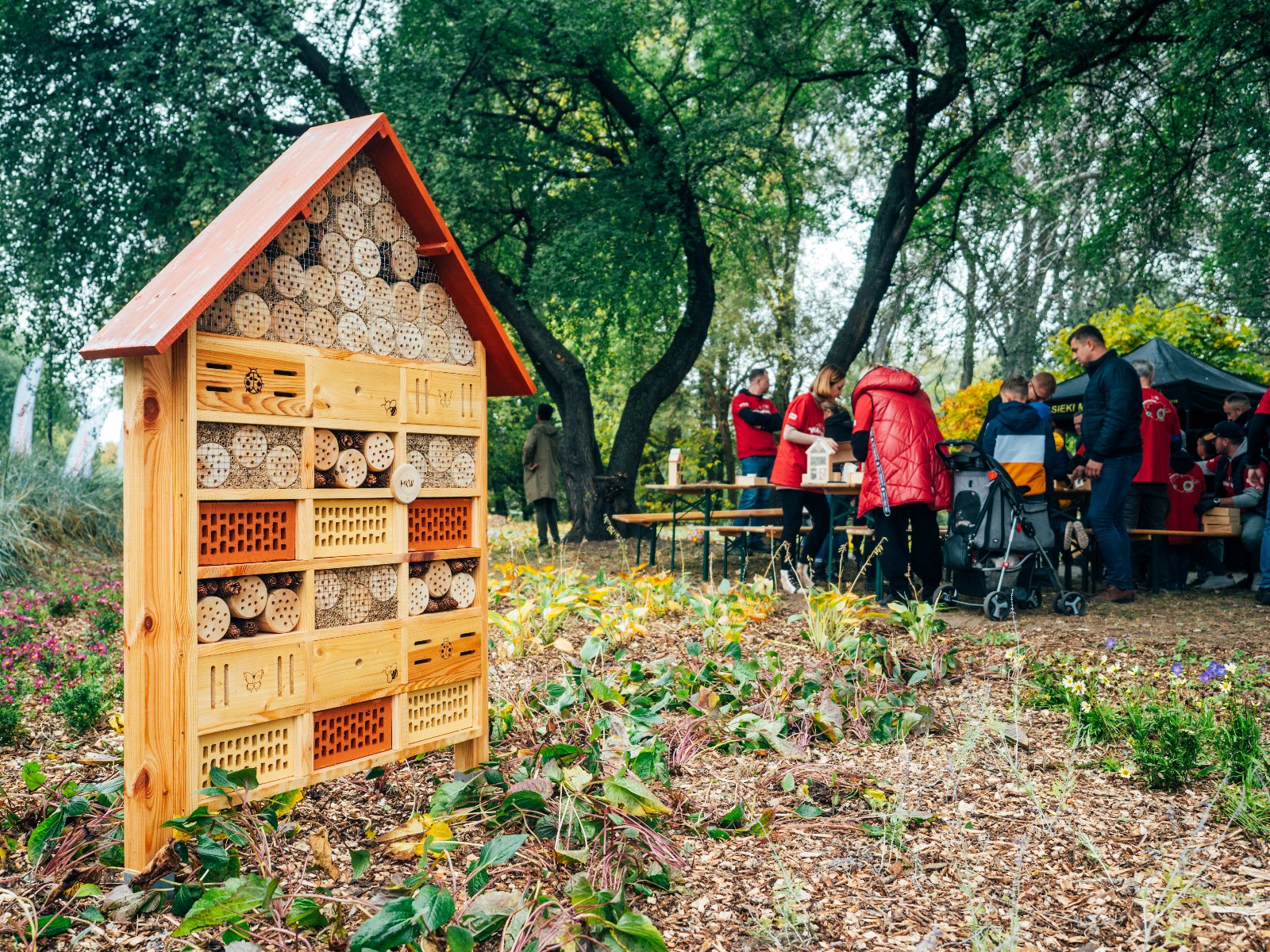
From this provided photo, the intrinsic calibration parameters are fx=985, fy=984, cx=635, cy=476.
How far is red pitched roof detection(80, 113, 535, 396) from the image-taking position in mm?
2707

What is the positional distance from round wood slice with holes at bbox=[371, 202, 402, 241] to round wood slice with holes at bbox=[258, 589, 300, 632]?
1.24 meters

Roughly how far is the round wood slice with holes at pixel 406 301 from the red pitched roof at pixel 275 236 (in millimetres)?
155

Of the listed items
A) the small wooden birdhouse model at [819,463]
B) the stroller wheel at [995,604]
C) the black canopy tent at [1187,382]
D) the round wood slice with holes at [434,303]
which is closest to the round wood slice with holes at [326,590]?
the round wood slice with holes at [434,303]

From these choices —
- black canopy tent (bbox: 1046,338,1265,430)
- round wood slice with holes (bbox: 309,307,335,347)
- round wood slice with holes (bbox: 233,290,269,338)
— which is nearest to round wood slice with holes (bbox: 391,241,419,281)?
round wood slice with holes (bbox: 309,307,335,347)

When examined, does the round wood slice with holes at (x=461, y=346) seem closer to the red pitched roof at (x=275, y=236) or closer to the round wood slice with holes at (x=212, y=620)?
the red pitched roof at (x=275, y=236)

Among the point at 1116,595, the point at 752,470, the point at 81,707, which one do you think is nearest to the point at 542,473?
the point at 752,470

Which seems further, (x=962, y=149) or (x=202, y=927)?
(x=962, y=149)

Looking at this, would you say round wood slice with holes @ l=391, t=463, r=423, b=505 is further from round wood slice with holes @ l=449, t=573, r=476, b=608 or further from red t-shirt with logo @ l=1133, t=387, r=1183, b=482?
red t-shirt with logo @ l=1133, t=387, r=1183, b=482

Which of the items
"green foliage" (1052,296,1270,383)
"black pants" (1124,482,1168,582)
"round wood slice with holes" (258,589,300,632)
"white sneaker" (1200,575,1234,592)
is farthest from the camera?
"green foliage" (1052,296,1270,383)

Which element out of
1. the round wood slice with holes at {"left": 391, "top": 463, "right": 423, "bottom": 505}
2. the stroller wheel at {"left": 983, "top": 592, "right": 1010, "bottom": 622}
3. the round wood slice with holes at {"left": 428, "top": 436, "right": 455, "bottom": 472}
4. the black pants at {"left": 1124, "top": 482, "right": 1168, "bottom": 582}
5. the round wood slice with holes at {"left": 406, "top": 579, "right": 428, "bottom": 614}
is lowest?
the stroller wheel at {"left": 983, "top": 592, "right": 1010, "bottom": 622}

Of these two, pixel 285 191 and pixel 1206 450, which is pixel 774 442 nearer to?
pixel 1206 450

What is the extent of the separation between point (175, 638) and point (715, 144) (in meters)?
10.3

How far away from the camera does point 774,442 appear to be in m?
10.6

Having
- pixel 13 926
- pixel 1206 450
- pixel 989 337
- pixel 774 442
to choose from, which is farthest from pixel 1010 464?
pixel 989 337
